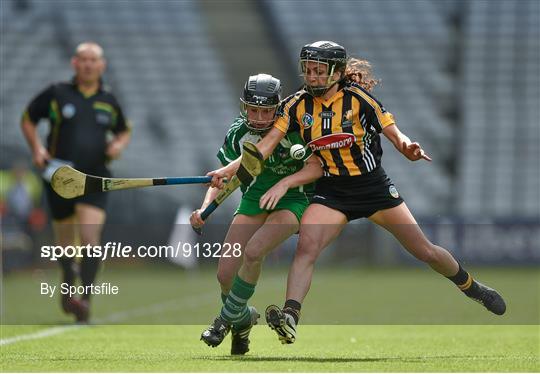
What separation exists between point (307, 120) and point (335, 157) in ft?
0.86

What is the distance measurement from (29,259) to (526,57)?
11.5m

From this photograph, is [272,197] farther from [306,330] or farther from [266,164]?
[306,330]

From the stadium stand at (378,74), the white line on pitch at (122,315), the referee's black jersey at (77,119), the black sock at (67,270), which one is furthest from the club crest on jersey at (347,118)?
the stadium stand at (378,74)

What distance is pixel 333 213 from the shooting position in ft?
20.9

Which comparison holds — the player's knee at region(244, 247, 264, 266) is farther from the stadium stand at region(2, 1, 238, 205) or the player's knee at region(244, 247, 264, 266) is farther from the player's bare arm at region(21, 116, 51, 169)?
the stadium stand at region(2, 1, 238, 205)

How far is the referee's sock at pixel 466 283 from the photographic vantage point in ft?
22.2

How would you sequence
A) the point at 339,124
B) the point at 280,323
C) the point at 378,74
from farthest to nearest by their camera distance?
the point at 378,74
the point at 339,124
the point at 280,323

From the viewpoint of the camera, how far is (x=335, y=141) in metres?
6.38

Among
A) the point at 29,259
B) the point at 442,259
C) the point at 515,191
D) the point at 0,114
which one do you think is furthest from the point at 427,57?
the point at 442,259

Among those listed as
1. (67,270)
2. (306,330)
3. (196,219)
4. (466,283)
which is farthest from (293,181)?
(67,270)

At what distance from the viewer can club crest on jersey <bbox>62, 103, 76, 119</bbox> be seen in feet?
30.7

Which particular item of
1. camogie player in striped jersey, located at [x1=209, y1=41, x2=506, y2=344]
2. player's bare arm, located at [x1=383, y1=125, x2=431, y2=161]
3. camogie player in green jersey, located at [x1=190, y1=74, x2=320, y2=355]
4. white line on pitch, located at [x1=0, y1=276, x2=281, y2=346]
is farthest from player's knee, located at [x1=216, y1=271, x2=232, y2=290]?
white line on pitch, located at [x1=0, y1=276, x2=281, y2=346]

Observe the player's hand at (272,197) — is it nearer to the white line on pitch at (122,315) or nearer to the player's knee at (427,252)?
the player's knee at (427,252)

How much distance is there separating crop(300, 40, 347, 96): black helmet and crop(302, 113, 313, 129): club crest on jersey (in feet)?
0.41
